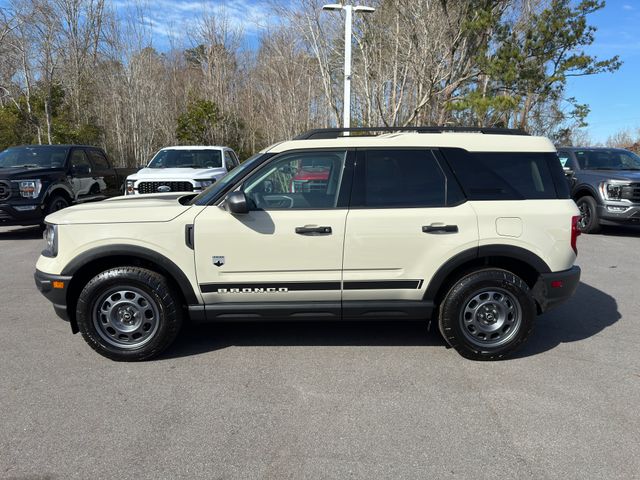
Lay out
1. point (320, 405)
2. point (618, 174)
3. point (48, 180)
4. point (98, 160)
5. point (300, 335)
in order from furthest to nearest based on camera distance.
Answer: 1. point (98, 160)
2. point (618, 174)
3. point (48, 180)
4. point (300, 335)
5. point (320, 405)

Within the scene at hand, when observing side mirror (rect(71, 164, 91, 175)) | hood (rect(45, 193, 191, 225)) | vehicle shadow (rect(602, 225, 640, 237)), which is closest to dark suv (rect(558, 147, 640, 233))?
vehicle shadow (rect(602, 225, 640, 237))

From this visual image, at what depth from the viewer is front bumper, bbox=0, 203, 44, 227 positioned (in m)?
8.85

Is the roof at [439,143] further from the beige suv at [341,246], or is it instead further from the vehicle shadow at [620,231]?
the vehicle shadow at [620,231]

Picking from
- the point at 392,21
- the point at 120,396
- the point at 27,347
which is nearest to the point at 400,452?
the point at 120,396

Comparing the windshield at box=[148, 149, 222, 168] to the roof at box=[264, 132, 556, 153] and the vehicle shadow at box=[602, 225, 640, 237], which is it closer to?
the roof at box=[264, 132, 556, 153]

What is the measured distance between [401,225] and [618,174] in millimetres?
8436

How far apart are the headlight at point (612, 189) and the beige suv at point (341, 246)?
6915mm

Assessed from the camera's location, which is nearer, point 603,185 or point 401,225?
point 401,225

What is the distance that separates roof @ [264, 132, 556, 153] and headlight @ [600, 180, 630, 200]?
691cm

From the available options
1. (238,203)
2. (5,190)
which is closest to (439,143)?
(238,203)

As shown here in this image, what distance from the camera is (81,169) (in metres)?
10.4

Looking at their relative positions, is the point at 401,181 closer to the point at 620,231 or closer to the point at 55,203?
the point at 55,203

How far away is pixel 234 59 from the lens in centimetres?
2461

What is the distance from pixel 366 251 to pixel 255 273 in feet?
3.05
